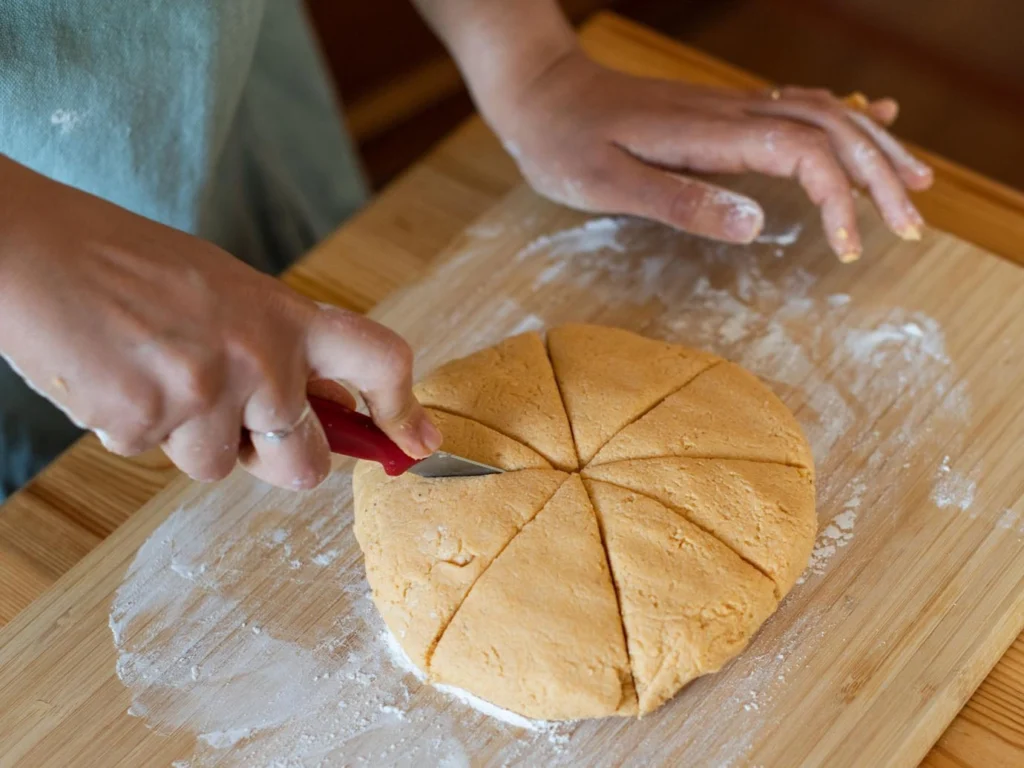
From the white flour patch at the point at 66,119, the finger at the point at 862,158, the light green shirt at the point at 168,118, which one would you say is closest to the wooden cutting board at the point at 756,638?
the finger at the point at 862,158

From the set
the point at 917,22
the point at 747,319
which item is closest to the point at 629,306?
the point at 747,319

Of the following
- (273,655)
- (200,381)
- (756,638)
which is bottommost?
(273,655)

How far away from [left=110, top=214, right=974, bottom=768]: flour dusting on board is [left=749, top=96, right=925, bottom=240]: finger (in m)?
0.19

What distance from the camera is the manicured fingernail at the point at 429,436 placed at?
1.62 meters

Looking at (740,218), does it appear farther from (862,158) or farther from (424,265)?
(424,265)

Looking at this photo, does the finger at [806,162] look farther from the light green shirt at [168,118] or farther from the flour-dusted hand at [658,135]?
the light green shirt at [168,118]

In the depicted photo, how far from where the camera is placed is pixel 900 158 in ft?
7.36

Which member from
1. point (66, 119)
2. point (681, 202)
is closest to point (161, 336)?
point (66, 119)

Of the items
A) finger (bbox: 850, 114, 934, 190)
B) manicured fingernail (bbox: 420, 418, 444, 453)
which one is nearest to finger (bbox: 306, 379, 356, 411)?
manicured fingernail (bbox: 420, 418, 444, 453)

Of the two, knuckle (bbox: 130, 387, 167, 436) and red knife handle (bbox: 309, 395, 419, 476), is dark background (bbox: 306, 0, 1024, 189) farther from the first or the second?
knuckle (bbox: 130, 387, 167, 436)

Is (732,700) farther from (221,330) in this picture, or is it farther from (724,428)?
(221,330)

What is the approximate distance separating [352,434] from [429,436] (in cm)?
12

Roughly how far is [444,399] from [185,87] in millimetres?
857

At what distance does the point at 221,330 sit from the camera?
134 centimetres
